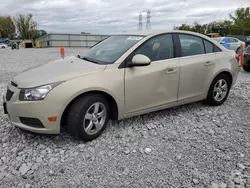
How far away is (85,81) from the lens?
3086mm

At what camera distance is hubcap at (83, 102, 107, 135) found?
3.20 meters

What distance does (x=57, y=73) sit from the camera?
10.4 feet

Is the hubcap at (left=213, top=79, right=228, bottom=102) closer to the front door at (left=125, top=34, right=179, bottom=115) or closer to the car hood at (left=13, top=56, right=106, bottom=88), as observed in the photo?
the front door at (left=125, top=34, right=179, bottom=115)

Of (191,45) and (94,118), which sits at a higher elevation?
(191,45)

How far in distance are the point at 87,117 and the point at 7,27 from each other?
8858cm

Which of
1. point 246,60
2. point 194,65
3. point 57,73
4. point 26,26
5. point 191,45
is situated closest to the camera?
point 57,73

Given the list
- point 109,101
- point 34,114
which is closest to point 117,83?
point 109,101

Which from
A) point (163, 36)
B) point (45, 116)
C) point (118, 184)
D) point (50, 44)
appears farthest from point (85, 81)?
point (50, 44)

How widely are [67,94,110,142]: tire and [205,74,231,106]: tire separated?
7.38 ft

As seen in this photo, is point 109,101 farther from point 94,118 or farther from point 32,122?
point 32,122

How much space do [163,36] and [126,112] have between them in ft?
4.78

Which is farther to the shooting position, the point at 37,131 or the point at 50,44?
Answer: the point at 50,44

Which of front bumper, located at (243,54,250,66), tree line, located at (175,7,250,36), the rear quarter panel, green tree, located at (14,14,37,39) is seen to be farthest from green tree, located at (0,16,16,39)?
the rear quarter panel

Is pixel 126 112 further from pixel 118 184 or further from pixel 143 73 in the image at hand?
pixel 118 184
